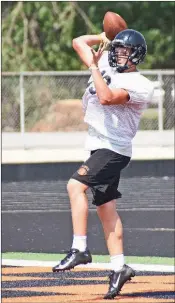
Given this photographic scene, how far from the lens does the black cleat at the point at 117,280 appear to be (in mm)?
7910

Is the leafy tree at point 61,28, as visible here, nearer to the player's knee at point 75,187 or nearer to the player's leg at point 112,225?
the player's leg at point 112,225

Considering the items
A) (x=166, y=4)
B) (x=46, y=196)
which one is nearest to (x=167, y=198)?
(x=46, y=196)

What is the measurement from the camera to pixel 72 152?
24.4 metres

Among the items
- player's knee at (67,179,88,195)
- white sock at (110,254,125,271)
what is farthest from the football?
white sock at (110,254,125,271)

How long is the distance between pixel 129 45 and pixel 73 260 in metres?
1.40

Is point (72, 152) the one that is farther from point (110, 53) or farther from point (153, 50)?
point (110, 53)

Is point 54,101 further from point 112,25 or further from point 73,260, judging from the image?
point 73,260

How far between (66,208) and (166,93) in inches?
332

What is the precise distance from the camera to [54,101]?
25312mm

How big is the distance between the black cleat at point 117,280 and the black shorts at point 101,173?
483mm

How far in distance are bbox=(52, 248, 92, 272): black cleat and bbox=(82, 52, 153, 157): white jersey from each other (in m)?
0.72

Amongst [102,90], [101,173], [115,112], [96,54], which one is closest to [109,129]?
[115,112]

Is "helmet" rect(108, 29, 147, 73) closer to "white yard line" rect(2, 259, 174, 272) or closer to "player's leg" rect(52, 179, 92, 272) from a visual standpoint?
"player's leg" rect(52, 179, 92, 272)

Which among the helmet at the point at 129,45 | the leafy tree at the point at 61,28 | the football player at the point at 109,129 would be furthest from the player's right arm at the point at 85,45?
the leafy tree at the point at 61,28
